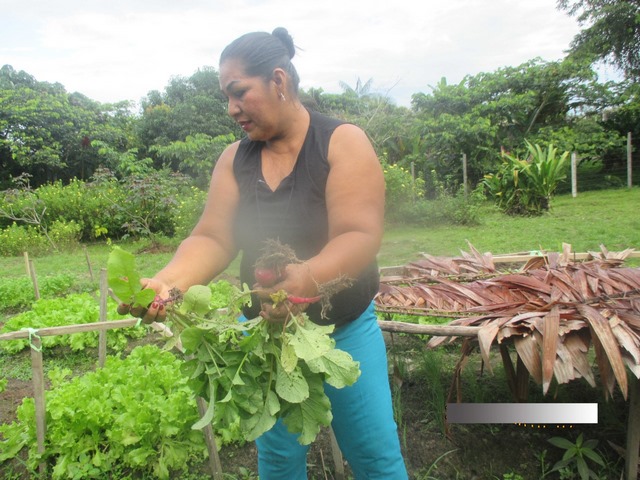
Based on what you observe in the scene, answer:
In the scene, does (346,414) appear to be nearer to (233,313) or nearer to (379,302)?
(233,313)

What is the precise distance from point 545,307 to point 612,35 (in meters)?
16.0

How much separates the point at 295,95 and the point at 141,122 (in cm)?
1976

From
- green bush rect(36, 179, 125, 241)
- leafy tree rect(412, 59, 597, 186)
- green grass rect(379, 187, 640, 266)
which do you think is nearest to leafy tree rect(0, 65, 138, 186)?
green bush rect(36, 179, 125, 241)

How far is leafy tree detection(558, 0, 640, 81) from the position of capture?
14320 mm

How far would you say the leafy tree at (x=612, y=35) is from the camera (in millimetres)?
14320

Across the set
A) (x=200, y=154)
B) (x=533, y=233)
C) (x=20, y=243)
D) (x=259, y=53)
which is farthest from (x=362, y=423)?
(x=200, y=154)

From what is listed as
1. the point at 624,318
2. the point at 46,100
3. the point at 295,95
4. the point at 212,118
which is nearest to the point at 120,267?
the point at 295,95

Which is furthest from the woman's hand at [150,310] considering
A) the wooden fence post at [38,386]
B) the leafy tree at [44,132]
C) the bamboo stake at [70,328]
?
the leafy tree at [44,132]

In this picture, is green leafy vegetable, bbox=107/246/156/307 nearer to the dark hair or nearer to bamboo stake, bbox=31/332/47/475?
the dark hair

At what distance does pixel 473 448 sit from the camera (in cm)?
237

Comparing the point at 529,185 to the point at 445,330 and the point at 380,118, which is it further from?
the point at 445,330

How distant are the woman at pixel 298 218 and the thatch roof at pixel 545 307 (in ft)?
2.21

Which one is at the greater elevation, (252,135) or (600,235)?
(252,135)

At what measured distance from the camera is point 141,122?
772 inches
